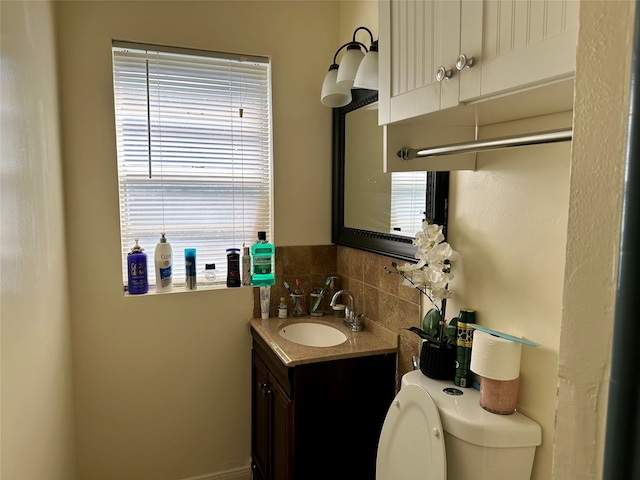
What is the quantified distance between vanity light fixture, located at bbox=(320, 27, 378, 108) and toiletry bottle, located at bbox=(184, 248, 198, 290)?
98 cm

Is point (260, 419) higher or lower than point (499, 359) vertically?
lower

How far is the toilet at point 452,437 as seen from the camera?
124 centimetres

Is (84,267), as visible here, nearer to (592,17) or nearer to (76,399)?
(76,399)

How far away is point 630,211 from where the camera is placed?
0.29 meters

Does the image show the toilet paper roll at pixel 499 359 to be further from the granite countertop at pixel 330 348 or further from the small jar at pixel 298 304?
the small jar at pixel 298 304

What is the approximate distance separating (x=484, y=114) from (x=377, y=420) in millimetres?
1321

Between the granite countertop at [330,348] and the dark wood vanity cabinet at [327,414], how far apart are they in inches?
1.2

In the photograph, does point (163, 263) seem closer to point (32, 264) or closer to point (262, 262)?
point (262, 262)

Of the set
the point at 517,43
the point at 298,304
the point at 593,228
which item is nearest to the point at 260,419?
the point at 298,304

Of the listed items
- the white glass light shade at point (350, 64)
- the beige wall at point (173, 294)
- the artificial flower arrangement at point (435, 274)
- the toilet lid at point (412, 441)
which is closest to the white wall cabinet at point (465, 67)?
the artificial flower arrangement at point (435, 274)

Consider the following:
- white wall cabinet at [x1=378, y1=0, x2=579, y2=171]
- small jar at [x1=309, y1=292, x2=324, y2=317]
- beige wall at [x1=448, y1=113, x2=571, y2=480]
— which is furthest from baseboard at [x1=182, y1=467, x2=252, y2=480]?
white wall cabinet at [x1=378, y1=0, x2=579, y2=171]

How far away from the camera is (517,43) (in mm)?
933

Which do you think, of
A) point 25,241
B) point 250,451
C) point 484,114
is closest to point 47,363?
point 25,241

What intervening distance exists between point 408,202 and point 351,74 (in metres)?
0.58
